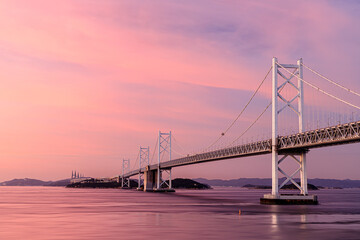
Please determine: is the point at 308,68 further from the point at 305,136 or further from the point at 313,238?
the point at 313,238

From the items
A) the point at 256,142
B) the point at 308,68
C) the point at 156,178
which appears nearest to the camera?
the point at 308,68

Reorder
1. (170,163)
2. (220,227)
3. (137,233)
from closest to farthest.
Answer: (137,233) → (220,227) → (170,163)

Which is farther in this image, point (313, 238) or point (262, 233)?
point (262, 233)

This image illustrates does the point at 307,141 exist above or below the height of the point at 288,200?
above

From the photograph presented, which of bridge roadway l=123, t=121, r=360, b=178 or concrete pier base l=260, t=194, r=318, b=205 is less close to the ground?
bridge roadway l=123, t=121, r=360, b=178

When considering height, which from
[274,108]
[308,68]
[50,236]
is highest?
[308,68]

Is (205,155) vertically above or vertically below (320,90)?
below

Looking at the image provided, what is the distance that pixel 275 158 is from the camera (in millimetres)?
55625

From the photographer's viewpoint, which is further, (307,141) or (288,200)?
(288,200)

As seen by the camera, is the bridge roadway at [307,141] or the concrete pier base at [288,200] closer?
the bridge roadway at [307,141]

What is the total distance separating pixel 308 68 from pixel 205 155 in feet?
135

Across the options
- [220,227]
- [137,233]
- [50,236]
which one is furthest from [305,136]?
[50,236]

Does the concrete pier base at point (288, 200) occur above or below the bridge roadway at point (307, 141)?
below

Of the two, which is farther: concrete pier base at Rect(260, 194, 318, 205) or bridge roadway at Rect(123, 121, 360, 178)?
concrete pier base at Rect(260, 194, 318, 205)
